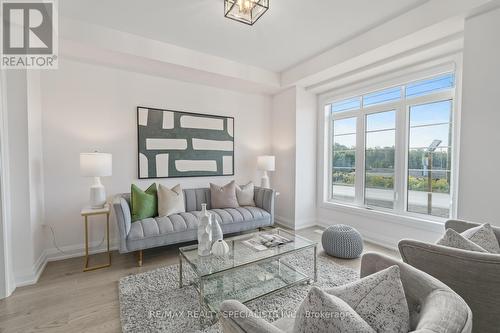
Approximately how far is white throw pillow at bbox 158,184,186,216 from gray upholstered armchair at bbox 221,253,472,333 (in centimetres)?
233

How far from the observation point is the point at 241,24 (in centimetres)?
256

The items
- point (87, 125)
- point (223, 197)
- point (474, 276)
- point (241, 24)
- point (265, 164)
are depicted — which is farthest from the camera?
point (265, 164)

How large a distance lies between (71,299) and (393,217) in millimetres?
3835

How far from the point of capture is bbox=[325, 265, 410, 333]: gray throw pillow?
71 centimetres

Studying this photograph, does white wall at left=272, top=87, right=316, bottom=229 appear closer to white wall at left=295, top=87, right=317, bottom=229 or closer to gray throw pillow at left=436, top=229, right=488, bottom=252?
white wall at left=295, top=87, right=317, bottom=229

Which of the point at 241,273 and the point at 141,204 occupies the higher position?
the point at 141,204

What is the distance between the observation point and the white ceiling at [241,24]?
2258 mm

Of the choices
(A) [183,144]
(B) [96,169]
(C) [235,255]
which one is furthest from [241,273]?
(A) [183,144]

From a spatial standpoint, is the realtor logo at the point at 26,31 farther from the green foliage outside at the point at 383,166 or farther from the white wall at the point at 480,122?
the green foliage outside at the point at 383,166

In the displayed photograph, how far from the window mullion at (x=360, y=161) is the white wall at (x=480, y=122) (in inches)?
57.0

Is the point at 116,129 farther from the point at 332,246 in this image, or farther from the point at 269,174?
the point at 332,246

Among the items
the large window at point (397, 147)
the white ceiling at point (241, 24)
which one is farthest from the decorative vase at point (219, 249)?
the large window at point (397, 147)

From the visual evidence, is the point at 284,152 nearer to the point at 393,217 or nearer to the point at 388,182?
the point at 388,182

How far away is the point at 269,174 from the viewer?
4531 mm
